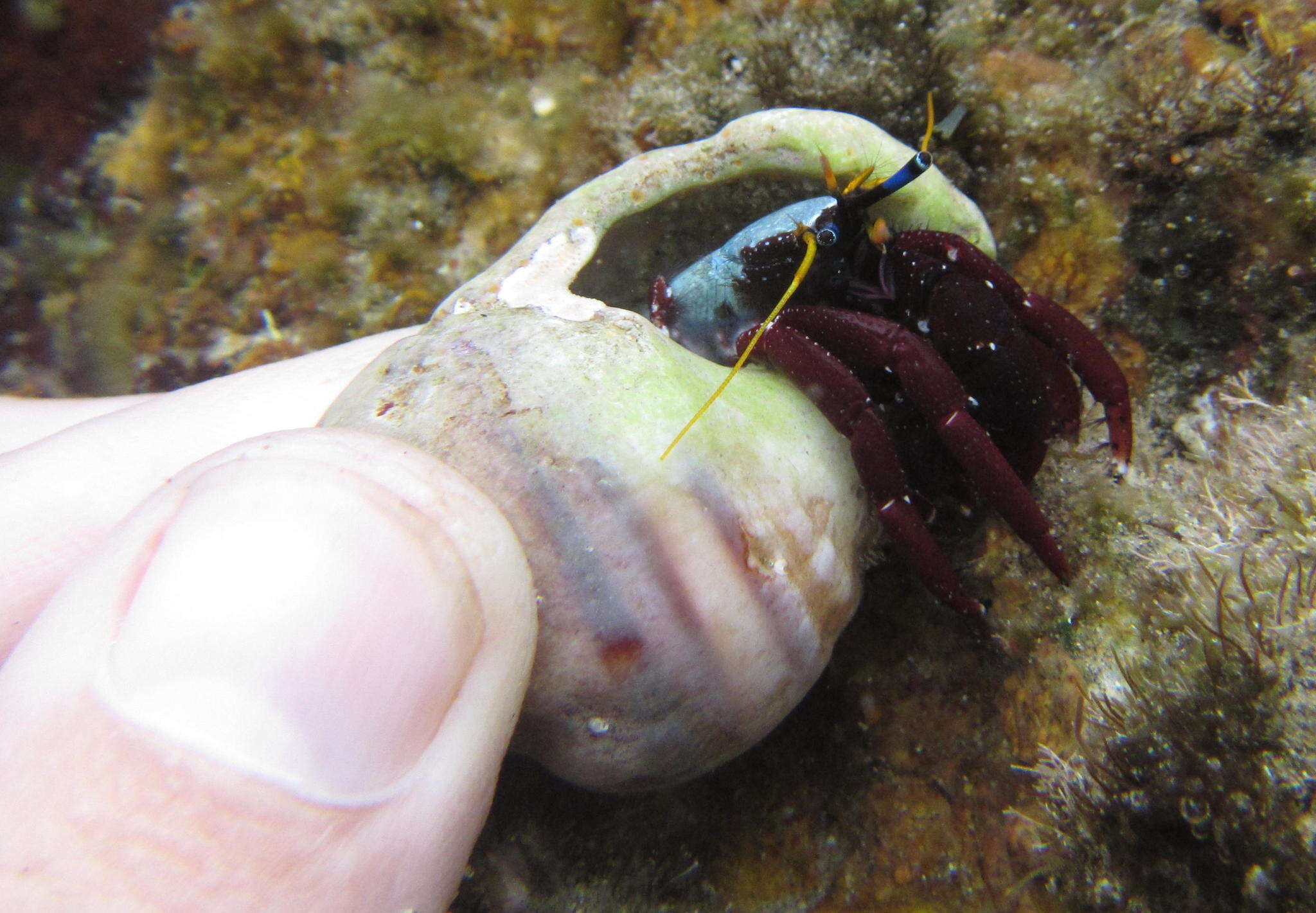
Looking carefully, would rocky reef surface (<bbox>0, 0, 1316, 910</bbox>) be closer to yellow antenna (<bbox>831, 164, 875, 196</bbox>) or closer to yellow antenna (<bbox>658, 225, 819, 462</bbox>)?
yellow antenna (<bbox>831, 164, 875, 196</bbox>)

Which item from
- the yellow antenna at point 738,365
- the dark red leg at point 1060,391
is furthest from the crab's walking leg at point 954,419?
the dark red leg at point 1060,391

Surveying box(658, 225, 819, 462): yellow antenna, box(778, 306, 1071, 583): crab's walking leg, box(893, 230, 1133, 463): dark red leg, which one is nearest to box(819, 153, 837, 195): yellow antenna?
box(658, 225, 819, 462): yellow antenna

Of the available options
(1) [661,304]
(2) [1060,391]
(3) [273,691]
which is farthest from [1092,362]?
(3) [273,691]

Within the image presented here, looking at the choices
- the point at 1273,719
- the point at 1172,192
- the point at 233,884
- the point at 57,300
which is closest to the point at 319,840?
the point at 233,884

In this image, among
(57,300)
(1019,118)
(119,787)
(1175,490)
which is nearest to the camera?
(119,787)

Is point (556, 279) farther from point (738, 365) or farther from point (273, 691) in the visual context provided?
point (273, 691)

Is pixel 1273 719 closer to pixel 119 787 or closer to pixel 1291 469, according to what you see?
pixel 1291 469

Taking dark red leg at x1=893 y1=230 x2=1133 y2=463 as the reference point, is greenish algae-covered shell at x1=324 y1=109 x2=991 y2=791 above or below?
below
